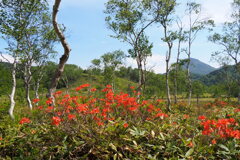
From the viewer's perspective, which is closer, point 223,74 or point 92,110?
point 92,110

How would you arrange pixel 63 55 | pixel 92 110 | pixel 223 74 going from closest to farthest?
pixel 92 110 → pixel 63 55 → pixel 223 74

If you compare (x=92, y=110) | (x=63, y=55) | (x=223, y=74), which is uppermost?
(x=223, y=74)

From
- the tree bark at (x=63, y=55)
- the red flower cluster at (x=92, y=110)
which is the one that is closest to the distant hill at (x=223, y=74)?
the red flower cluster at (x=92, y=110)

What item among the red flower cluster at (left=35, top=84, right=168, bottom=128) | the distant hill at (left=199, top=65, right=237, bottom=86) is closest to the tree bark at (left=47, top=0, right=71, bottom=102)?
the red flower cluster at (left=35, top=84, right=168, bottom=128)

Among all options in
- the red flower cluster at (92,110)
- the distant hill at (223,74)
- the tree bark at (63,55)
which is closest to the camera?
the red flower cluster at (92,110)

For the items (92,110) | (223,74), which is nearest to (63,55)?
(92,110)

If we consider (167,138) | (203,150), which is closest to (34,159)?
(167,138)

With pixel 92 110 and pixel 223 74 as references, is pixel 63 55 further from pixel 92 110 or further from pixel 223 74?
pixel 223 74

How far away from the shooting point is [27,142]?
9.87ft

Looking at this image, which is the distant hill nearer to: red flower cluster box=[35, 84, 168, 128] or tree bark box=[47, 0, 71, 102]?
red flower cluster box=[35, 84, 168, 128]

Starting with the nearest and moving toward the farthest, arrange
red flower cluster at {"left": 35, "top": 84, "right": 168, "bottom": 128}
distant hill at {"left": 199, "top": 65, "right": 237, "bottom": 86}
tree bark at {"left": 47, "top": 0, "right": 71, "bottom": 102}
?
red flower cluster at {"left": 35, "top": 84, "right": 168, "bottom": 128} < tree bark at {"left": 47, "top": 0, "right": 71, "bottom": 102} < distant hill at {"left": 199, "top": 65, "right": 237, "bottom": 86}

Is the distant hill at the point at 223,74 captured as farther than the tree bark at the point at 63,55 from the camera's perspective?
Yes

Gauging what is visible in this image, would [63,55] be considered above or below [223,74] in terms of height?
below

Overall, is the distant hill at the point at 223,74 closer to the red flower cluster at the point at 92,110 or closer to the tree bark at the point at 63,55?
the red flower cluster at the point at 92,110
